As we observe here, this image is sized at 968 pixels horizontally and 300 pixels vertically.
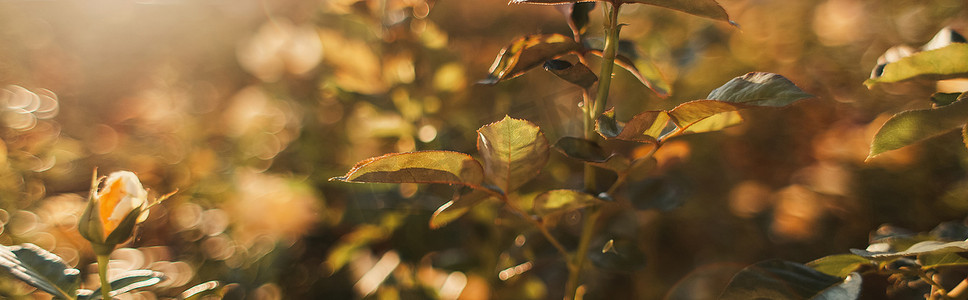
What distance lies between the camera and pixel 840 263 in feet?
0.98

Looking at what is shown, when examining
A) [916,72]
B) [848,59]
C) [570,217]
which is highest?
[916,72]

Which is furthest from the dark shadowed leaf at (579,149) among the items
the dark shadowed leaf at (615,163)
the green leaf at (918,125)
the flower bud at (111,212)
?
the flower bud at (111,212)

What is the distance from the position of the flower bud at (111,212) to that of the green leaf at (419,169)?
13cm

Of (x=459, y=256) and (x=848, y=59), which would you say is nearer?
(x=459, y=256)

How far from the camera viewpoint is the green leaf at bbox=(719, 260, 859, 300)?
0.89 ft

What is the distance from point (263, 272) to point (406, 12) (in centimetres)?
33

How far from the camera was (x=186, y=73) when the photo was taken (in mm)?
1231

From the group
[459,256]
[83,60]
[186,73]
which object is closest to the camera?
[459,256]

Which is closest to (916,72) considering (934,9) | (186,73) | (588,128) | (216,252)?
(588,128)

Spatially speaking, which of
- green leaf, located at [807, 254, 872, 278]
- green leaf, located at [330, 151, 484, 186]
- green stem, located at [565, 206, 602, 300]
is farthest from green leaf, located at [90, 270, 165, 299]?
green leaf, located at [807, 254, 872, 278]

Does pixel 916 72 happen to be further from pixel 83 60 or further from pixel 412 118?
pixel 83 60

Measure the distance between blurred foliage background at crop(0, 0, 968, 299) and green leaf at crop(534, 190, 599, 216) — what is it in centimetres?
12

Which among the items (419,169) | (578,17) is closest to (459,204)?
(419,169)

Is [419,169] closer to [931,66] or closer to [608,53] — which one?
[608,53]
